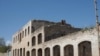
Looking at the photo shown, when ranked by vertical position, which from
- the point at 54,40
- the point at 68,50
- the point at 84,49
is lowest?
Answer: the point at 84,49

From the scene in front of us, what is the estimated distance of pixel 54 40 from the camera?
3011 cm

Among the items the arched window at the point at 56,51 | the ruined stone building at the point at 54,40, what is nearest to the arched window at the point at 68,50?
the ruined stone building at the point at 54,40

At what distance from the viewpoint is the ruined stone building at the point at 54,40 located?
2316 centimetres

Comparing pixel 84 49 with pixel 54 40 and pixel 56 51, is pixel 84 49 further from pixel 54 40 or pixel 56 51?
pixel 56 51

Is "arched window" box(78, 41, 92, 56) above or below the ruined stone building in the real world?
below

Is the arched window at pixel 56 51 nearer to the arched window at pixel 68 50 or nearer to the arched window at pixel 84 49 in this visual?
the arched window at pixel 68 50

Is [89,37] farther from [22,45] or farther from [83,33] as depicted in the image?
[22,45]

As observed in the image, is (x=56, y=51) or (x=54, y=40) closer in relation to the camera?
(x=54, y=40)

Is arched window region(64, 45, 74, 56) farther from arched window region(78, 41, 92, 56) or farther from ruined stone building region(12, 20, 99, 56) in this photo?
arched window region(78, 41, 92, 56)

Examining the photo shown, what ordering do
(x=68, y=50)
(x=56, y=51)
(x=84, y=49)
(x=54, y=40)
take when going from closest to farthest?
(x=84, y=49) < (x=68, y=50) < (x=54, y=40) < (x=56, y=51)

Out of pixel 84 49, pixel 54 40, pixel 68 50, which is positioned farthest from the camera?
pixel 54 40

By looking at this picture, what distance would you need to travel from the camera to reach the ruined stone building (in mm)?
23156

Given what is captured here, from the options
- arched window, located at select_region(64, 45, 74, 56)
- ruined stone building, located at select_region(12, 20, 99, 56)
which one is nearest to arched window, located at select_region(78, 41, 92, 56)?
ruined stone building, located at select_region(12, 20, 99, 56)

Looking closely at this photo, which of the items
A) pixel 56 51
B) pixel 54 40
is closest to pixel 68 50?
pixel 54 40
